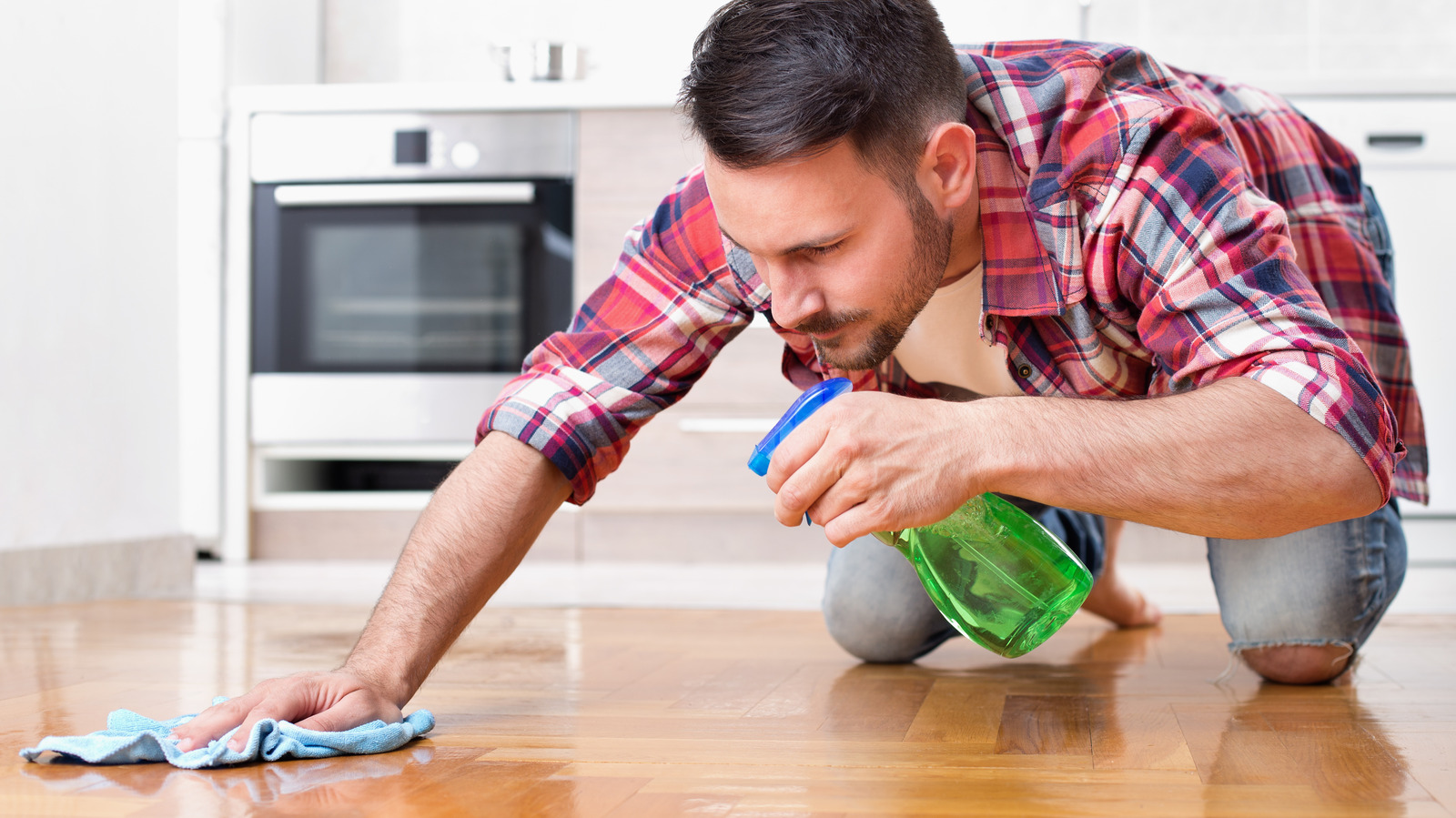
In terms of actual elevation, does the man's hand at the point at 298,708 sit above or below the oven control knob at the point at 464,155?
below

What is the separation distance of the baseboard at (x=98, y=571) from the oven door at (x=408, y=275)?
479 millimetres

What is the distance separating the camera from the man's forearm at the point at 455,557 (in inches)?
35.0

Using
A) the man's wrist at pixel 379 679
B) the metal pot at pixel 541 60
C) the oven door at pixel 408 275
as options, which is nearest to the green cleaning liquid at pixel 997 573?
the man's wrist at pixel 379 679

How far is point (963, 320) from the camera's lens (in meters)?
1.04

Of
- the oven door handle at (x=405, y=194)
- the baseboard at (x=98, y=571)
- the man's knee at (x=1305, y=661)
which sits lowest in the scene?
the baseboard at (x=98, y=571)

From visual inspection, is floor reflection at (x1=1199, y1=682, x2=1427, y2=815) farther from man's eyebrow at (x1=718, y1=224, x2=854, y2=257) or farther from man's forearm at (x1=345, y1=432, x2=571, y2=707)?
Answer: man's forearm at (x1=345, y1=432, x2=571, y2=707)

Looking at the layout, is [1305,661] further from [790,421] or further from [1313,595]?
[790,421]

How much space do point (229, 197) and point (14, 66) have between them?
667mm

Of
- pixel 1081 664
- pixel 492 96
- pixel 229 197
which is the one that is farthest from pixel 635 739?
pixel 229 197

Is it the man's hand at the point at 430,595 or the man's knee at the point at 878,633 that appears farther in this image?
the man's knee at the point at 878,633

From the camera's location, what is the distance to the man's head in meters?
0.83

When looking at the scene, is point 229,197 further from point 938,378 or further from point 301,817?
point 301,817

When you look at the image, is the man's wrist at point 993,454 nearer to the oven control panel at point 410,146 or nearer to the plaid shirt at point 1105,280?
the plaid shirt at point 1105,280

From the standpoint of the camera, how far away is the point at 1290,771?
0.77 m
